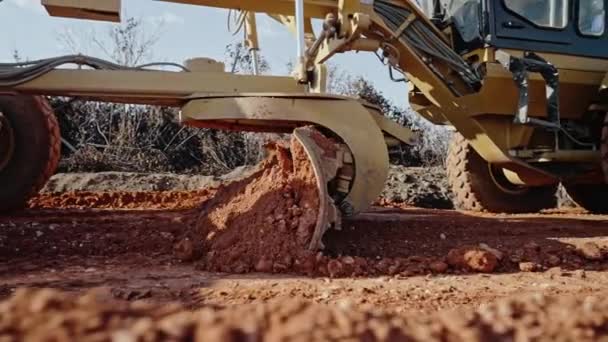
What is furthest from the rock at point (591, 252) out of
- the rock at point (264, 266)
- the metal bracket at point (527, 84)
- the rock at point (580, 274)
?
the rock at point (264, 266)

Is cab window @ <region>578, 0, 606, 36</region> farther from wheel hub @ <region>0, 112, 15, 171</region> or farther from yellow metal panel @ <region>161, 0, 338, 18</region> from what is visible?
wheel hub @ <region>0, 112, 15, 171</region>

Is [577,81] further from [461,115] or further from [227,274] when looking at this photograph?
[227,274]

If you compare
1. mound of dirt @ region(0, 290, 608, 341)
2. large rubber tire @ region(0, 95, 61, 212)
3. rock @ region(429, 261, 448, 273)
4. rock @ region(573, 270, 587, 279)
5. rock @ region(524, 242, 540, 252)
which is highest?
large rubber tire @ region(0, 95, 61, 212)

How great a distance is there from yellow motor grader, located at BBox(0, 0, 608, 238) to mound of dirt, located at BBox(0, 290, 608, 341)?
7.44ft

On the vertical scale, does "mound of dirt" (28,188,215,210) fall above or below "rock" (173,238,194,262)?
above

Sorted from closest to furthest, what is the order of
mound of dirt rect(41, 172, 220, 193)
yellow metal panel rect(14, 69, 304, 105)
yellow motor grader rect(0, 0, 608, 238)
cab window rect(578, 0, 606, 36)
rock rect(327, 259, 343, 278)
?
rock rect(327, 259, 343, 278), yellow motor grader rect(0, 0, 608, 238), yellow metal panel rect(14, 69, 304, 105), cab window rect(578, 0, 606, 36), mound of dirt rect(41, 172, 220, 193)

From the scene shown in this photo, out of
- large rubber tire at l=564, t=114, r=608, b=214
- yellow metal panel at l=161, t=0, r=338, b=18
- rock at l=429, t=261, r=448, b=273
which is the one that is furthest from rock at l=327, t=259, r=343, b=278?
large rubber tire at l=564, t=114, r=608, b=214

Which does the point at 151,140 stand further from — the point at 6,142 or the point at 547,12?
the point at 547,12

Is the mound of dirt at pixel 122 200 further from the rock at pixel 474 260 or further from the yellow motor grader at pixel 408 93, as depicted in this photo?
the rock at pixel 474 260

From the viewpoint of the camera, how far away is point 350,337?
115cm

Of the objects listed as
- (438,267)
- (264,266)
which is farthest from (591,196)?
(264,266)

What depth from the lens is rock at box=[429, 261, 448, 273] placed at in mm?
3547

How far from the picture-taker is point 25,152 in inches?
214

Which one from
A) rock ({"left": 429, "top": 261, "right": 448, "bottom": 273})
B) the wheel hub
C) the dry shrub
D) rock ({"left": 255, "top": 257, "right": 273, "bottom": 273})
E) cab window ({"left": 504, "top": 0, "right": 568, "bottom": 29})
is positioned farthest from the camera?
the dry shrub
